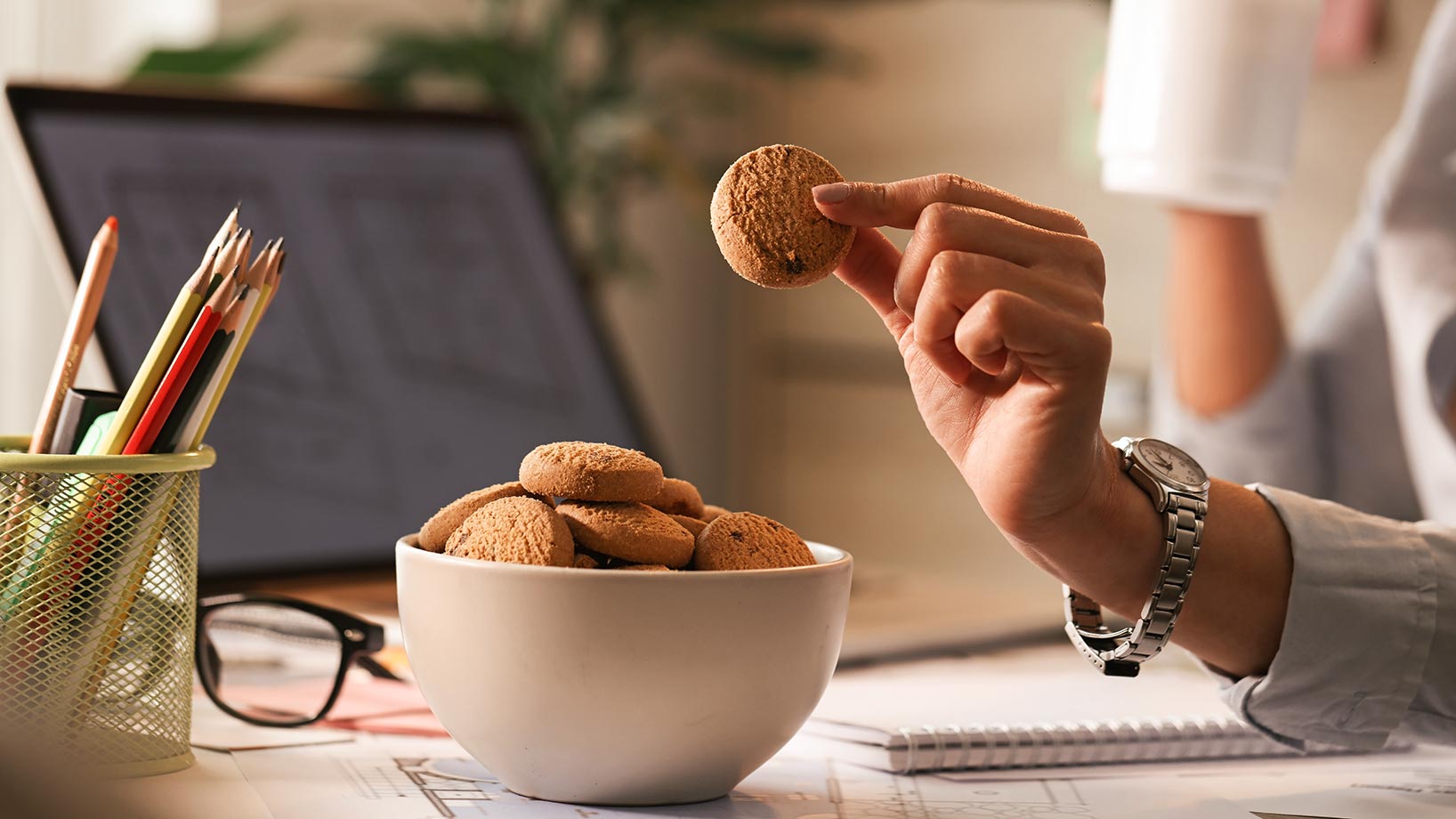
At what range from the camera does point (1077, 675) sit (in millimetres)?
739

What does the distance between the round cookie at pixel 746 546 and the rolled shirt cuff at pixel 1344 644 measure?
237 millimetres

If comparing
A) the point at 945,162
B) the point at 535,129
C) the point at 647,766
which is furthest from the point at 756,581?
the point at 945,162

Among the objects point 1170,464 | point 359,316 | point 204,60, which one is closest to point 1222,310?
point 1170,464

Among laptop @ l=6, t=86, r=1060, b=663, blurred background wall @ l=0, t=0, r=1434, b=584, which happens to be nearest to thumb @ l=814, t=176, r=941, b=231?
laptop @ l=6, t=86, r=1060, b=663

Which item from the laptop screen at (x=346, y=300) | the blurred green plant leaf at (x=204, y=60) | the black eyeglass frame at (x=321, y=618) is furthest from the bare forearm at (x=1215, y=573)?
the blurred green plant leaf at (x=204, y=60)

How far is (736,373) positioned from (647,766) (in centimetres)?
231

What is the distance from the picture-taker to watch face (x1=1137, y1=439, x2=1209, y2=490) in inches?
23.3

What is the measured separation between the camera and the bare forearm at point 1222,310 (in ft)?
3.46

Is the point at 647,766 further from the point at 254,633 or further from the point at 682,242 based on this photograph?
the point at 682,242

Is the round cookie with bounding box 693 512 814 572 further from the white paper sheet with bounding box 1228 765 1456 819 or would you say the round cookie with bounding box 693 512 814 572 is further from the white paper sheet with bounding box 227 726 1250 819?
the white paper sheet with bounding box 1228 765 1456 819

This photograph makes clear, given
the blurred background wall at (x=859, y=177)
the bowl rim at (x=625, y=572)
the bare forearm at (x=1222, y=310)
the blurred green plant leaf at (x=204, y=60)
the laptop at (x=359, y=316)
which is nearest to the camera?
Result: the bowl rim at (x=625, y=572)

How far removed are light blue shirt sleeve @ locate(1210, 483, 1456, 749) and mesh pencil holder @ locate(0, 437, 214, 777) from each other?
1.45ft

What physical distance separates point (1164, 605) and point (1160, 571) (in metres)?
0.02

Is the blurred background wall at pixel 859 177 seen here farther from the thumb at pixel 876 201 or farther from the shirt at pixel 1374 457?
the thumb at pixel 876 201
